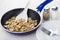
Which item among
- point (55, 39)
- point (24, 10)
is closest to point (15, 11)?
point (24, 10)

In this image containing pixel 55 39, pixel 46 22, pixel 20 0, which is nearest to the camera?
pixel 55 39

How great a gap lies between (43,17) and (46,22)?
0.05 meters

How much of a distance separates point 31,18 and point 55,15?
0.16 metres

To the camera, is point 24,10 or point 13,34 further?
point 24,10

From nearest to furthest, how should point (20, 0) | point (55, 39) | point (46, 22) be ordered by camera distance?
point (55, 39), point (46, 22), point (20, 0)

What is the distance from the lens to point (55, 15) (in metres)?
1.02

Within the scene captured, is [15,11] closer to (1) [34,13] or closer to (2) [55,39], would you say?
(1) [34,13]

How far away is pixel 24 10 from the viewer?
3.46ft

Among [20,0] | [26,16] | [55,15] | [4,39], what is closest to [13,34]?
[4,39]

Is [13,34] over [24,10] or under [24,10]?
under

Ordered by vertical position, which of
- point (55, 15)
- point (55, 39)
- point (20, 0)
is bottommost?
point (55, 39)

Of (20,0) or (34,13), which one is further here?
(20,0)

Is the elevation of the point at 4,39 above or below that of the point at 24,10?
below

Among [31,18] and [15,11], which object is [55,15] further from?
[15,11]
